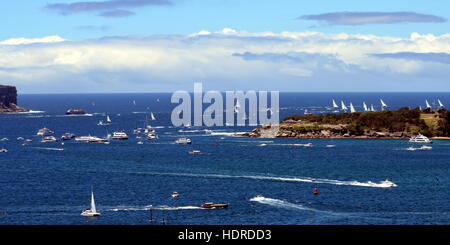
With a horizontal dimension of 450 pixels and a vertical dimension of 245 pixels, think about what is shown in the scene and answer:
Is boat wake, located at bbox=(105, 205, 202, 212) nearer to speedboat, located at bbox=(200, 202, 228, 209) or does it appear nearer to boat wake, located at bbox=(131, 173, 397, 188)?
speedboat, located at bbox=(200, 202, 228, 209)

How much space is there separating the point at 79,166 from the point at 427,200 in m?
73.6

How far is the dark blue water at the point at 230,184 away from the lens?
289ft

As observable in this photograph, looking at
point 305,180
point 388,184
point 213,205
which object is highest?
point 213,205

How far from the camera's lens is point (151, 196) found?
104 meters

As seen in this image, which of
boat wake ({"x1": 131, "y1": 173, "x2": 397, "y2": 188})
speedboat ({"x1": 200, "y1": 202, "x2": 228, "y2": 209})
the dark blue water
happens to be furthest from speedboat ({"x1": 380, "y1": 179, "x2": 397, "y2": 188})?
speedboat ({"x1": 200, "y1": 202, "x2": 228, "y2": 209})

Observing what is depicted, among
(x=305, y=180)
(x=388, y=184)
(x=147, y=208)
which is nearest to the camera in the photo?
(x=147, y=208)

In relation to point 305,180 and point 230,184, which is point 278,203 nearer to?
point 230,184

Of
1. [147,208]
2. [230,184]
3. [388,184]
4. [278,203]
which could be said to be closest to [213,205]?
[147,208]

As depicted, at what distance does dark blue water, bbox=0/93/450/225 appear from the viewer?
289 feet

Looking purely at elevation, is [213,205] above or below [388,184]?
above

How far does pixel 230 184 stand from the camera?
381ft
